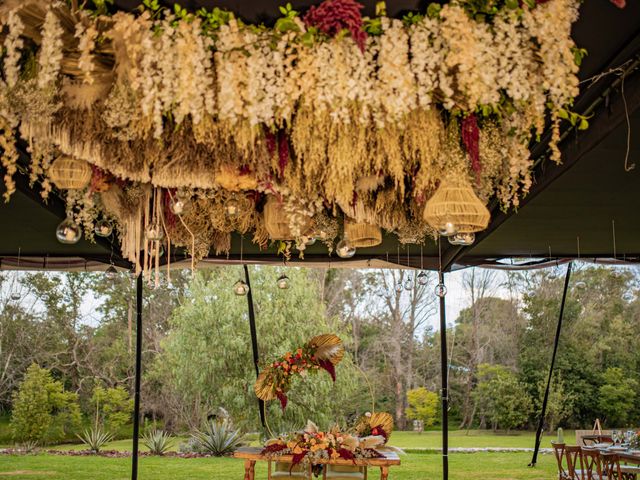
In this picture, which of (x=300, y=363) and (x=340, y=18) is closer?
(x=340, y=18)

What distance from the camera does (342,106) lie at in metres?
3.04

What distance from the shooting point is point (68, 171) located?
148 inches

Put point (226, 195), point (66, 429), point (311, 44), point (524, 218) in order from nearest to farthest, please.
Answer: point (311, 44) → point (226, 195) → point (524, 218) → point (66, 429)

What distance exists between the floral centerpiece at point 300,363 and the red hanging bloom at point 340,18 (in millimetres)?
4822

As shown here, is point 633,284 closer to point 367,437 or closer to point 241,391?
point 241,391

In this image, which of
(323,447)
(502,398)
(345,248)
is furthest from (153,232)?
(502,398)

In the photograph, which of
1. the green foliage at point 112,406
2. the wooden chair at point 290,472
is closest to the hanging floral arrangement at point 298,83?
the wooden chair at point 290,472

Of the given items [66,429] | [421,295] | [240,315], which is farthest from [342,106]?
[421,295]

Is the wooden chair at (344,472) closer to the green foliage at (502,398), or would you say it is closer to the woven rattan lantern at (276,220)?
the woven rattan lantern at (276,220)

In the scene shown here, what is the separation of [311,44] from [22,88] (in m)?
1.26

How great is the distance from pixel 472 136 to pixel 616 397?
16.4m

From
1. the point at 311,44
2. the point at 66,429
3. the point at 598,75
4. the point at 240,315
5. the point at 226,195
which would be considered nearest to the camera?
the point at 311,44

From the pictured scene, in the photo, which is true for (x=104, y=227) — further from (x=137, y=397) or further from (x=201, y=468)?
(x=201, y=468)

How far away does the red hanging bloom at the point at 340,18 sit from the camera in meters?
2.91
